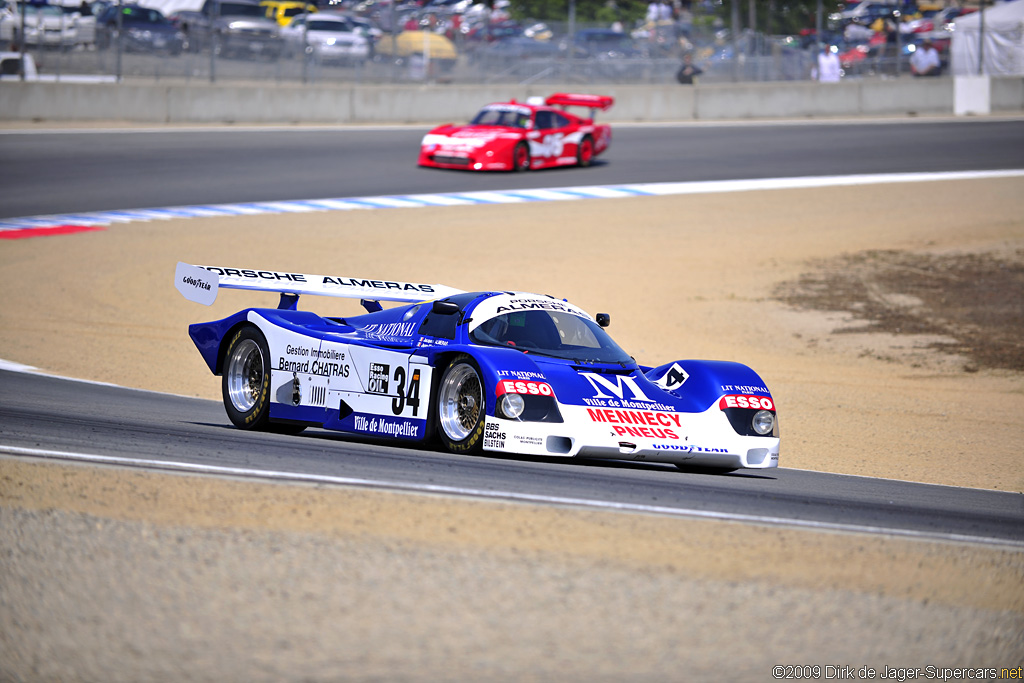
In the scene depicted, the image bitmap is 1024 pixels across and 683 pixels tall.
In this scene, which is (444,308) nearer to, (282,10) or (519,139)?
(519,139)

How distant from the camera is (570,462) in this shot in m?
8.77

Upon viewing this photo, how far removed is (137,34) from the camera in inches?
1280

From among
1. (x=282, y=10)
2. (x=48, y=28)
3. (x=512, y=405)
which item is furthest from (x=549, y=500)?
(x=282, y=10)

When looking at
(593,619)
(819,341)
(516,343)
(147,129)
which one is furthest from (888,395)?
(147,129)

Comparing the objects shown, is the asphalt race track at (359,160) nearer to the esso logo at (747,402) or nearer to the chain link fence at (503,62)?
the chain link fence at (503,62)

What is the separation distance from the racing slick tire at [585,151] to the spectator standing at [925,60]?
58.1ft

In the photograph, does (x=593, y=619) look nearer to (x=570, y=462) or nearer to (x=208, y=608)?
(x=208, y=608)

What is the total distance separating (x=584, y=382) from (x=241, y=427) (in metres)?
2.99

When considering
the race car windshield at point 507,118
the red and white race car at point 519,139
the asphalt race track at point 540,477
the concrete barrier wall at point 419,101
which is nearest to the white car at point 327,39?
the concrete barrier wall at point 419,101

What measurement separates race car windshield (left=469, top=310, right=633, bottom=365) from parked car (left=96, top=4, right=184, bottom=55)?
25.4 metres

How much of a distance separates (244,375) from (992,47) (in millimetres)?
38020

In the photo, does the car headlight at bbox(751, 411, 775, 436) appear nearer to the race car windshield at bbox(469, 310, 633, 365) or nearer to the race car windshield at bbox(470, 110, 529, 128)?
the race car windshield at bbox(469, 310, 633, 365)

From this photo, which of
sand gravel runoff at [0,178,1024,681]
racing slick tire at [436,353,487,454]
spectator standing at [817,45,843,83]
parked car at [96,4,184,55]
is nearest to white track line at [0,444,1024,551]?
sand gravel runoff at [0,178,1024,681]

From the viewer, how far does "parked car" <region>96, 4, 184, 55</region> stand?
104ft
